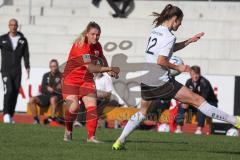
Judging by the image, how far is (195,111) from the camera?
19703 millimetres

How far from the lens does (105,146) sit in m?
12.3

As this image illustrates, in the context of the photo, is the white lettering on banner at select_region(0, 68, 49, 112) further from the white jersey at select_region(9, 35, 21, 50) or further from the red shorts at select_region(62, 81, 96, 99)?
the red shorts at select_region(62, 81, 96, 99)

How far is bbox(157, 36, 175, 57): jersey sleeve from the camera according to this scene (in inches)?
440

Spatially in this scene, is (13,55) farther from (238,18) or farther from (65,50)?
(238,18)

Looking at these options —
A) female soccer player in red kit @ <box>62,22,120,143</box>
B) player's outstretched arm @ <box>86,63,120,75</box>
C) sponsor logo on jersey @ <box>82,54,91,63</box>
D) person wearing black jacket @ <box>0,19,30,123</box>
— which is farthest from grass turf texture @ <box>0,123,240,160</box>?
person wearing black jacket @ <box>0,19,30,123</box>

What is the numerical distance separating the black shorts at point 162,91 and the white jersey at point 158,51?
6 centimetres

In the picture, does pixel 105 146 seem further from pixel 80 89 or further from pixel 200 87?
pixel 200 87

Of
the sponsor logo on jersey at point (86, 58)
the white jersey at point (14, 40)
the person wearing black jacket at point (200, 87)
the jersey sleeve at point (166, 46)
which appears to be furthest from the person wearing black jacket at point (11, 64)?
the jersey sleeve at point (166, 46)

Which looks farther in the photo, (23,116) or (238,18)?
(238,18)

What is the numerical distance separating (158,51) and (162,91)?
566 mm

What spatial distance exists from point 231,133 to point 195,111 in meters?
1.25

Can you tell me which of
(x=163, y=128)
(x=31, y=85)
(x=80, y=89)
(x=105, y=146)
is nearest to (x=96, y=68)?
(x=80, y=89)

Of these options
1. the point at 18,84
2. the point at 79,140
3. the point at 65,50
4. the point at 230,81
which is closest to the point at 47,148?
the point at 79,140

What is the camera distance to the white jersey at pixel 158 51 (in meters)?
11.2
